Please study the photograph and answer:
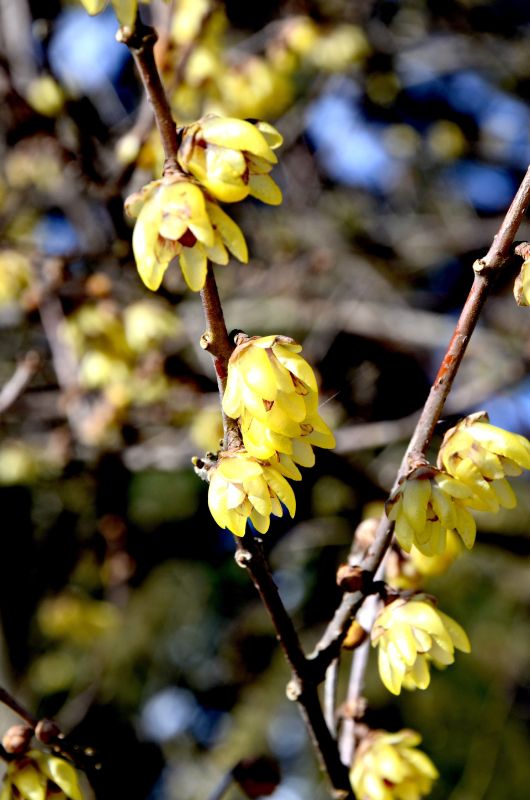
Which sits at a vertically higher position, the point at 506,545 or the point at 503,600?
the point at 506,545

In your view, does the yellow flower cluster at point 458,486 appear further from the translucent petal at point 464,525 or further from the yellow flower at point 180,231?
the yellow flower at point 180,231

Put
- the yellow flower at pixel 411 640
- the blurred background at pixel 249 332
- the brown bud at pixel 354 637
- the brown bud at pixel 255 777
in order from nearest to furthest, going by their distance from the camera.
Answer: the yellow flower at pixel 411 640, the brown bud at pixel 354 637, the brown bud at pixel 255 777, the blurred background at pixel 249 332

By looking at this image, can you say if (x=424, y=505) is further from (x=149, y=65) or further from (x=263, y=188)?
(x=149, y=65)

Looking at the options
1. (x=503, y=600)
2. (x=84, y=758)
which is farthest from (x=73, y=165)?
(x=503, y=600)

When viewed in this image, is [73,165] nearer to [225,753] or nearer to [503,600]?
[225,753]

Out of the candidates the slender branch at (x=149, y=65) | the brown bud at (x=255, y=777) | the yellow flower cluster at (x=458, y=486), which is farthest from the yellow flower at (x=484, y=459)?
the brown bud at (x=255, y=777)

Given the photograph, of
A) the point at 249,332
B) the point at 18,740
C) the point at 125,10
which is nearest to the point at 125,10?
the point at 125,10

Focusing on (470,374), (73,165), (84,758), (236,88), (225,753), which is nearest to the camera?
(84,758)

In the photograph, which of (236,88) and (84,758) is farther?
(236,88)
